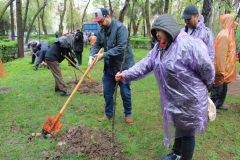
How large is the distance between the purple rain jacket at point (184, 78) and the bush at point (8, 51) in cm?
1186

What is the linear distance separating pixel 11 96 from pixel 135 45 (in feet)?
48.9

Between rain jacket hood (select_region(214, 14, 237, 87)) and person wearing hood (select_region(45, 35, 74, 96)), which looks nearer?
rain jacket hood (select_region(214, 14, 237, 87))

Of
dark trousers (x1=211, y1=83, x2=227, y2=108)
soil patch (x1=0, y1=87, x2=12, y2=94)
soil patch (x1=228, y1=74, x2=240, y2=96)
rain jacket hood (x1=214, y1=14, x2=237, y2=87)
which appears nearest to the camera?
rain jacket hood (x1=214, y1=14, x2=237, y2=87)

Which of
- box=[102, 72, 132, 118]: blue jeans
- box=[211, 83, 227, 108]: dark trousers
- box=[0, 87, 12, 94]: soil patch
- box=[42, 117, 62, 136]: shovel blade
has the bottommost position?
box=[42, 117, 62, 136]: shovel blade

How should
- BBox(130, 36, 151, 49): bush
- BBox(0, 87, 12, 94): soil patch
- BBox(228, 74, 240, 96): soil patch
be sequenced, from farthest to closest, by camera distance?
1. BBox(130, 36, 151, 49): bush
2. BBox(228, 74, 240, 96): soil patch
3. BBox(0, 87, 12, 94): soil patch

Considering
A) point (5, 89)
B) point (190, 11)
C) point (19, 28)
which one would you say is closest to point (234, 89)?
point (190, 11)

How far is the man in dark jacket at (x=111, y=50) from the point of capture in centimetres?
299

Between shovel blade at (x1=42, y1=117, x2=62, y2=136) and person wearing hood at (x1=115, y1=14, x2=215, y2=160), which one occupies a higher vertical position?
person wearing hood at (x1=115, y1=14, x2=215, y2=160)

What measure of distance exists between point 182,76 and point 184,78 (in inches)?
1.1

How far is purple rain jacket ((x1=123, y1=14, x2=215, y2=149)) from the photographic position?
1.71 metres

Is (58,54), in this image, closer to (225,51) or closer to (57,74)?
(57,74)

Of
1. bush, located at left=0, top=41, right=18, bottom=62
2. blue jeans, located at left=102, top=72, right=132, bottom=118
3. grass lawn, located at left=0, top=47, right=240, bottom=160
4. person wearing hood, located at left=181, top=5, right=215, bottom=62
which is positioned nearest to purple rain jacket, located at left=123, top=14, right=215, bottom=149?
grass lawn, located at left=0, top=47, right=240, bottom=160

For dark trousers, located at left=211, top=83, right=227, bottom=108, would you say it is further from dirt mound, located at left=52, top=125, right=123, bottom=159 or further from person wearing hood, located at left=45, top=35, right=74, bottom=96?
person wearing hood, located at left=45, top=35, right=74, bottom=96

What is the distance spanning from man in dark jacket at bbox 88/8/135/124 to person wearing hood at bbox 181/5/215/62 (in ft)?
3.39
